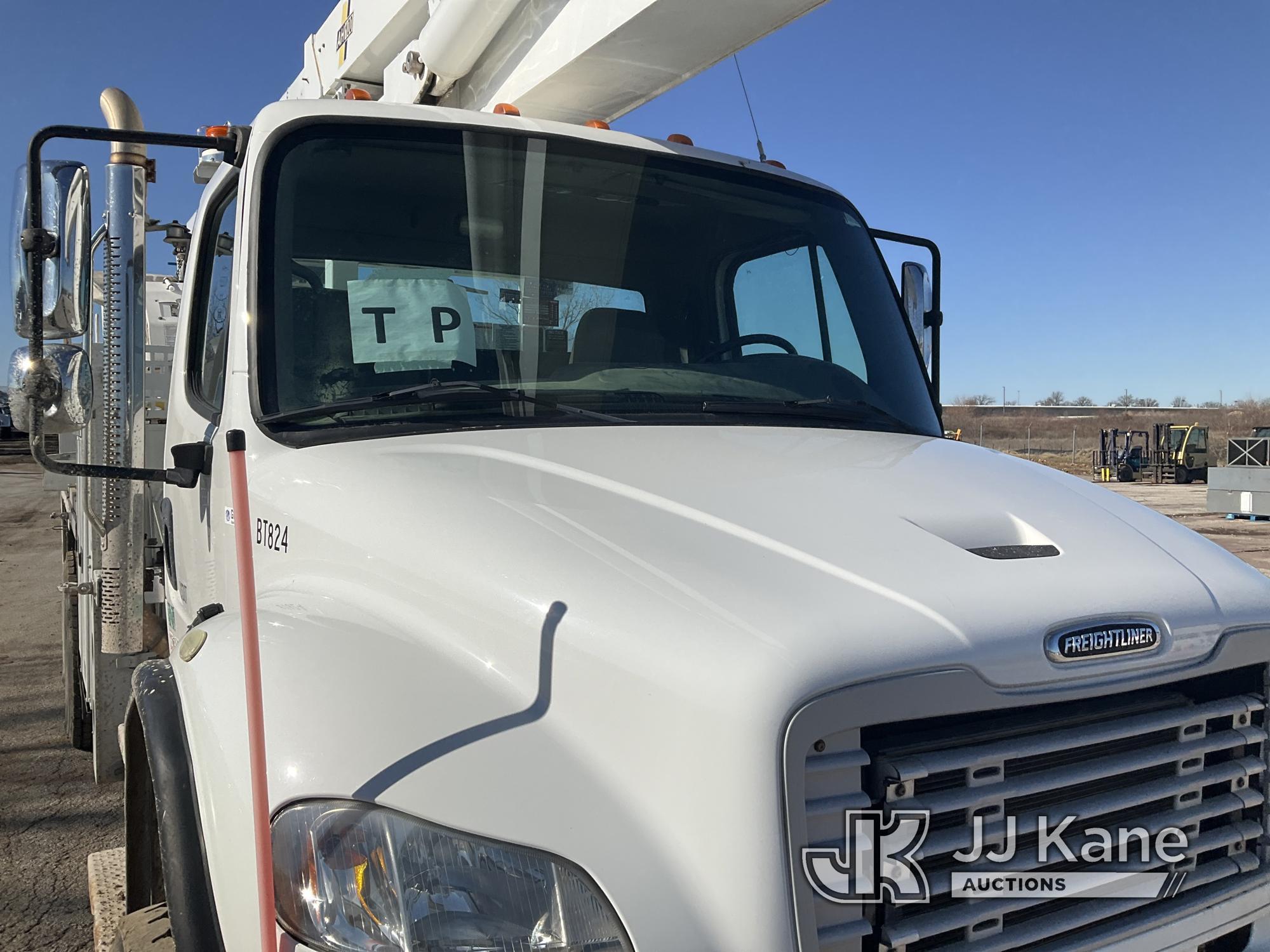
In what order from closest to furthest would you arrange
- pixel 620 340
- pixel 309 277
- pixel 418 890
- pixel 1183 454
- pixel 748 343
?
pixel 418 890, pixel 309 277, pixel 620 340, pixel 748 343, pixel 1183 454

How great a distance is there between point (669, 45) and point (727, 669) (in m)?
2.95

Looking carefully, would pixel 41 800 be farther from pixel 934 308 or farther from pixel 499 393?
pixel 934 308

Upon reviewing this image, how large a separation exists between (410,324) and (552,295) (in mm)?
429

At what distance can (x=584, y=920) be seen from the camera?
1.40 meters

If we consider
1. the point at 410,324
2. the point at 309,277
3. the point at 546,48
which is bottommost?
the point at 410,324

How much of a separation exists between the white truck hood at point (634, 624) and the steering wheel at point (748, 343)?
2.64ft

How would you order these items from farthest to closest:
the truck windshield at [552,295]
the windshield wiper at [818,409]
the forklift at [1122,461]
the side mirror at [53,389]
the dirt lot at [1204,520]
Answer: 1. the forklift at [1122,461]
2. the dirt lot at [1204,520]
3. the side mirror at [53,389]
4. the windshield wiper at [818,409]
5. the truck windshield at [552,295]

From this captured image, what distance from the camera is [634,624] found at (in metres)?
1.59

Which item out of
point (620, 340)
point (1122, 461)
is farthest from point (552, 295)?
point (1122, 461)

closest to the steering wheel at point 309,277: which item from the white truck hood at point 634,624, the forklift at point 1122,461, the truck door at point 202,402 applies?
the truck door at point 202,402

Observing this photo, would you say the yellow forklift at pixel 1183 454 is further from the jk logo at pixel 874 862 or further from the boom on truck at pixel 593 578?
the jk logo at pixel 874 862

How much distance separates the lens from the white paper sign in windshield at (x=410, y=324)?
251 centimetres

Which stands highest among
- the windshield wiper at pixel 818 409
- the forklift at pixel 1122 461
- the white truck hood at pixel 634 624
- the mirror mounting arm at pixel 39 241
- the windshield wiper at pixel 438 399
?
the mirror mounting arm at pixel 39 241

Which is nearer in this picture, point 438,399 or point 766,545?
point 766,545
